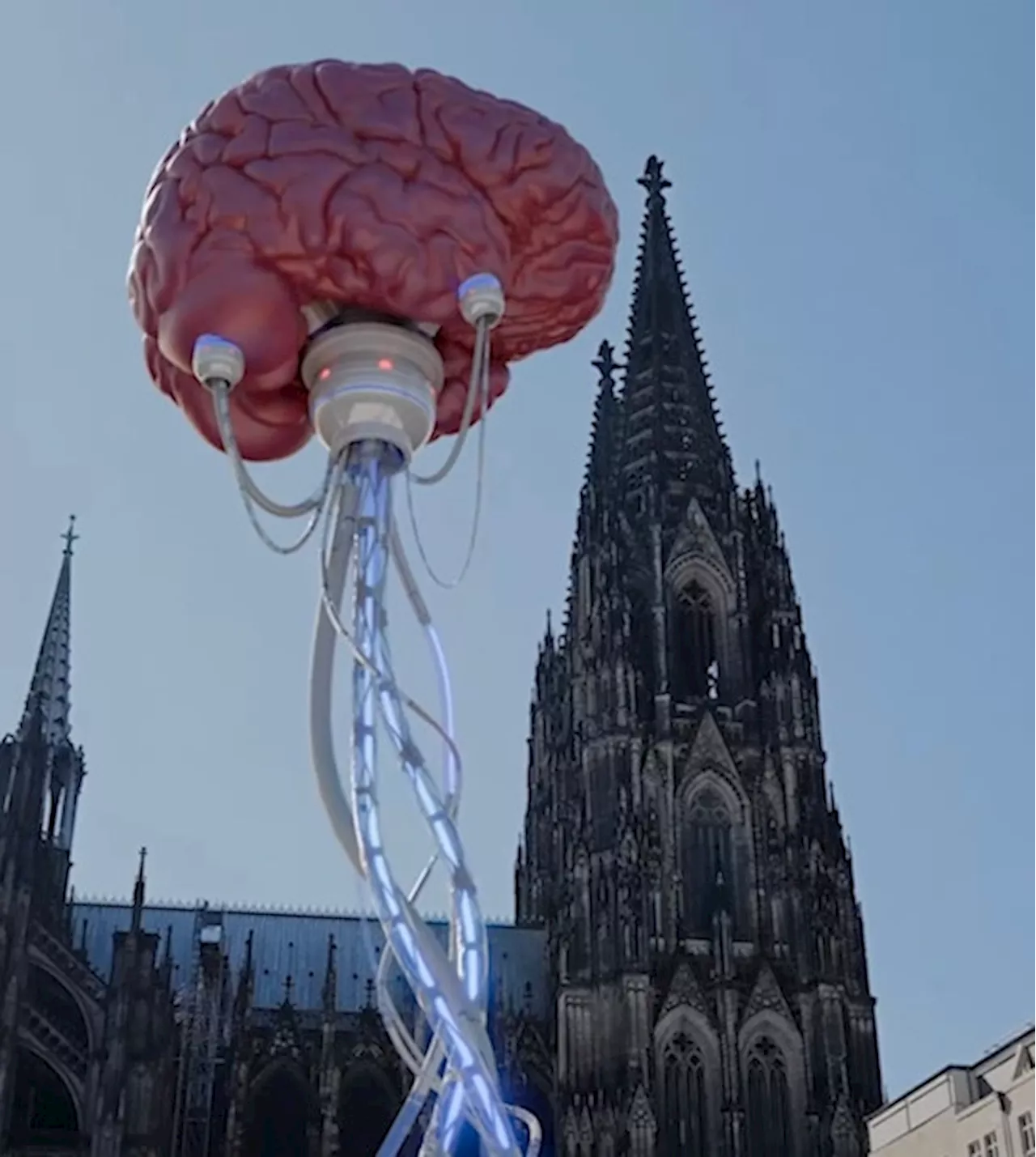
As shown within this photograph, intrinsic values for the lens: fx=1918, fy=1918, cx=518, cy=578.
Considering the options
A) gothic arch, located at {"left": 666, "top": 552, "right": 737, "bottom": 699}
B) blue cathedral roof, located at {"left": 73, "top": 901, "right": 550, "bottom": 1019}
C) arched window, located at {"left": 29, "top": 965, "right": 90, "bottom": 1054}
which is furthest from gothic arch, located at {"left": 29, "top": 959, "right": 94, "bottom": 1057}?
gothic arch, located at {"left": 666, "top": 552, "right": 737, "bottom": 699}

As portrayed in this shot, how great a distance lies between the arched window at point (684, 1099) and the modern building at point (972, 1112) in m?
4.56

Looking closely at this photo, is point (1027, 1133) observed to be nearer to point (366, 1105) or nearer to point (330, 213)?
point (366, 1105)

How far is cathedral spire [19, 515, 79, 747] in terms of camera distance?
4972cm

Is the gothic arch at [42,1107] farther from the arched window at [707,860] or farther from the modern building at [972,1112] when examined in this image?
the modern building at [972,1112]

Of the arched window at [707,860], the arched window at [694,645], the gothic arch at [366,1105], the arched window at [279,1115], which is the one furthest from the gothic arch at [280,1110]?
the arched window at [694,645]

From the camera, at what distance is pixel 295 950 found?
175ft

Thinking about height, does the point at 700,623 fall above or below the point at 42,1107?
above

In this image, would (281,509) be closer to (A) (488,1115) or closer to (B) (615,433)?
(A) (488,1115)

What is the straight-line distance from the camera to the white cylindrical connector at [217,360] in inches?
531

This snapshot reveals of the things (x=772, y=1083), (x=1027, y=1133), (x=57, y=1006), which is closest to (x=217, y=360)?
(x=1027, y=1133)

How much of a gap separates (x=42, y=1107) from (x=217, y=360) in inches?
1291

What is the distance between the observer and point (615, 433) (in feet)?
181

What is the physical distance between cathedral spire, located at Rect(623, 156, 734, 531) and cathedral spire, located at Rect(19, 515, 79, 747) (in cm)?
1586

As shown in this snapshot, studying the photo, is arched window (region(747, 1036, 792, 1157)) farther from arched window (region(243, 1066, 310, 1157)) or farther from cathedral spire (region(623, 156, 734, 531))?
cathedral spire (region(623, 156, 734, 531))
